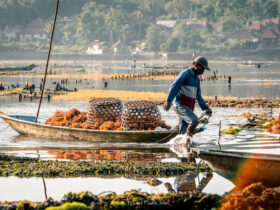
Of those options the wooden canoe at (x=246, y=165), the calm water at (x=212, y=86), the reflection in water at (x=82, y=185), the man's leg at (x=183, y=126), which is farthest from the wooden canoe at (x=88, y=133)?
the calm water at (x=212, y=86)

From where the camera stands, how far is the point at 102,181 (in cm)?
1179

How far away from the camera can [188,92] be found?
1369cm

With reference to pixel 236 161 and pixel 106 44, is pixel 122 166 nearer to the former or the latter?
pixel 236 161

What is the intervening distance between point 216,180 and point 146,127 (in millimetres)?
6135

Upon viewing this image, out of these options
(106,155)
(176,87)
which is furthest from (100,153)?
(176,87)

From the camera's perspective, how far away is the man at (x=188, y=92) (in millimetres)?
13312

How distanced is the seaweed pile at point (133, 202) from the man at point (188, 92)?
453cm

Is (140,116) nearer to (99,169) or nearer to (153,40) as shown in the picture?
(99,169)

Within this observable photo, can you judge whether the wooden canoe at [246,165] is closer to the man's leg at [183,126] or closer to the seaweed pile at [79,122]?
the man's leg at [183,126]

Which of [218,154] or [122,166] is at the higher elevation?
[218,154]

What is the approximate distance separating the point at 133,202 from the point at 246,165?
6.50ft

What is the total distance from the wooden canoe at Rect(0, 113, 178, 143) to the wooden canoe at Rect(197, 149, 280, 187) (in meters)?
6.18

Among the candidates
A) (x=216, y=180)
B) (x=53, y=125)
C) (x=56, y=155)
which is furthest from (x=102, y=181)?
(x=53, y=125)

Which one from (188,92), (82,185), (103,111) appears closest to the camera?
(82,185)
